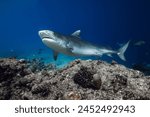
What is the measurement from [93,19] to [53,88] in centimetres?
9781

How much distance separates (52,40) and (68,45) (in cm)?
84

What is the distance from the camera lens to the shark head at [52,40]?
30.6 feet

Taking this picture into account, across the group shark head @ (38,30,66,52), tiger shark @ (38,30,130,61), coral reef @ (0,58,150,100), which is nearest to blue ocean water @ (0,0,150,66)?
tiger shark @ (38,30,130,61)

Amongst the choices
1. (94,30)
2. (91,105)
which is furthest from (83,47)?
(94,30)

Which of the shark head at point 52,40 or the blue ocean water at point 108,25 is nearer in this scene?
the shark head at point 52,40

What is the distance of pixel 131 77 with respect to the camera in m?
6.80

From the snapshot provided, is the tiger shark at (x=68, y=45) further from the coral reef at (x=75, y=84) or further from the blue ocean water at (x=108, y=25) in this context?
the blue ocean water at (x=108, y=25)

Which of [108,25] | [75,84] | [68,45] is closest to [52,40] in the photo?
[68,45]

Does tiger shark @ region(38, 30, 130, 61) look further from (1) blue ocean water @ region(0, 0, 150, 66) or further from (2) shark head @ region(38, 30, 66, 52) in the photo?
(1) blue ocean water @ region(0, 0, 150, 66)

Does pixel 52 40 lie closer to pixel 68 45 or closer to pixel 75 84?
pixel 68 45

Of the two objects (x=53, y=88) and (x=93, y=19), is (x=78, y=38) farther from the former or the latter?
(x=93, y=19)

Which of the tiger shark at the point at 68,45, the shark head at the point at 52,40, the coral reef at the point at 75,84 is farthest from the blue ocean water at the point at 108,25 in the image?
the coral reef at the point at 75,84

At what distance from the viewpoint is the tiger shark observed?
9.41m

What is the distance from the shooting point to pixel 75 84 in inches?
237
